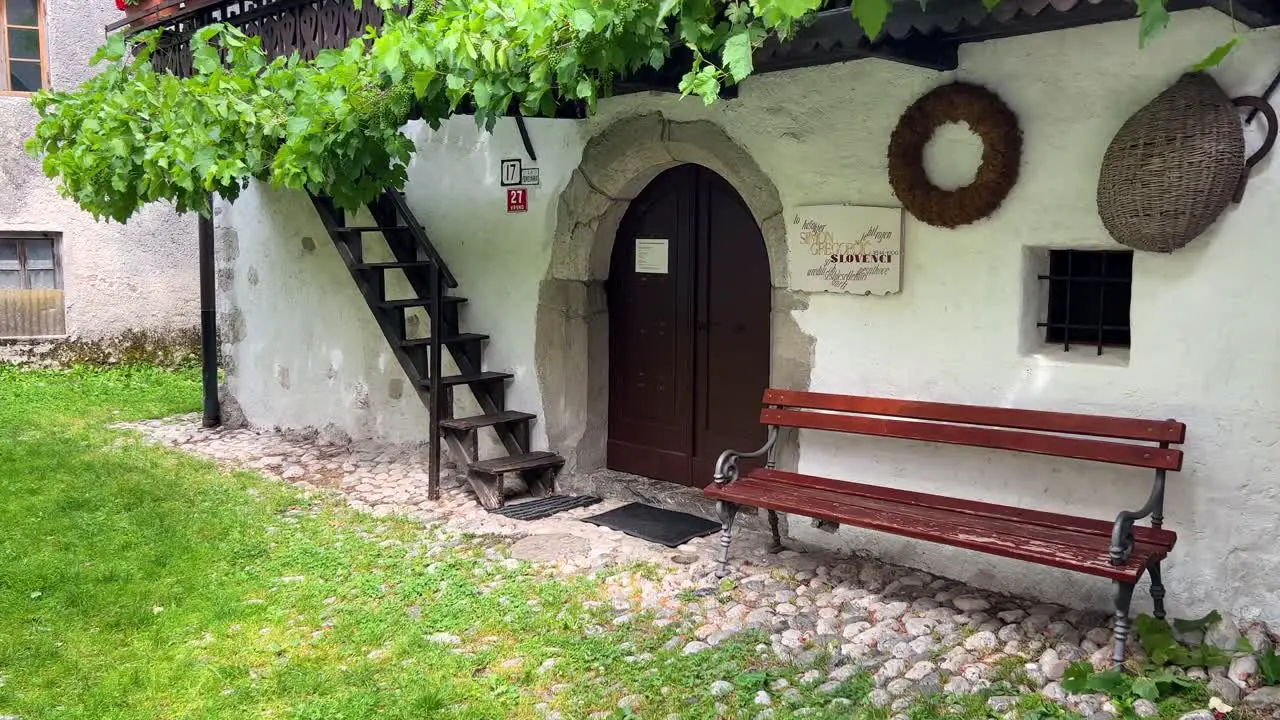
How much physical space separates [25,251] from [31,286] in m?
0.39

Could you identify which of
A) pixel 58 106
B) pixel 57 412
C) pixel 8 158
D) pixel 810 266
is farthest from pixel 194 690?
pixel 8 158

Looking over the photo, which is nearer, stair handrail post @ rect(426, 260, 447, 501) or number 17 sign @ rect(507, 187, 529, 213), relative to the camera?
stair handrail post @ rect(426, 260, 447, 501)

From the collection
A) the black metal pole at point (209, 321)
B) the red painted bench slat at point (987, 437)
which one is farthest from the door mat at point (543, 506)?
the black metal pole at point (209, 321)

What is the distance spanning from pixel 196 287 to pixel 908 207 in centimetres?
1008

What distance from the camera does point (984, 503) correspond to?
4543 millimetres

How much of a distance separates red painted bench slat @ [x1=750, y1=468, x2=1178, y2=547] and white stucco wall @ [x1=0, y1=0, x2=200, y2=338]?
9.06m

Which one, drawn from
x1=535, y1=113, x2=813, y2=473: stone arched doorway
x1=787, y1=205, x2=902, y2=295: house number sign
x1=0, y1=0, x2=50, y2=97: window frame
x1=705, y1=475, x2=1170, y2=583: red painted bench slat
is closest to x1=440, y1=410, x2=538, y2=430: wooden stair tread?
x1=535, y1=113, x2=813, y2=473: stone arched doorway

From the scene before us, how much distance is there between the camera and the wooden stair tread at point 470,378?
6.39 metres

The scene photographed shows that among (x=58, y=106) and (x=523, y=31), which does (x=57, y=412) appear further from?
(x=523, y=31)

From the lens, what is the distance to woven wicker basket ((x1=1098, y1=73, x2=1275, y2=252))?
3801 millimetres

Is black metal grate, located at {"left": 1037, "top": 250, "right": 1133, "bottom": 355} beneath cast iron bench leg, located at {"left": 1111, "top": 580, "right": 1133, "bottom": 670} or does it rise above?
above

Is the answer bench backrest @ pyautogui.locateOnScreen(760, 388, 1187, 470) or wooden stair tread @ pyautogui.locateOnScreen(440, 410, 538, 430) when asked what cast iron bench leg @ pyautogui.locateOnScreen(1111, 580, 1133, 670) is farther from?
wooden stair tread @ pyautogui.locateOnScreen(440, 410, 538, 430)

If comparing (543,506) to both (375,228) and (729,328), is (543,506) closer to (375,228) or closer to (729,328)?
(729,328)

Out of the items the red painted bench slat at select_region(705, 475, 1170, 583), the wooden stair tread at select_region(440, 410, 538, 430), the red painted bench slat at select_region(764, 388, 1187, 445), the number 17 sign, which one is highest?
the number 17 sign
